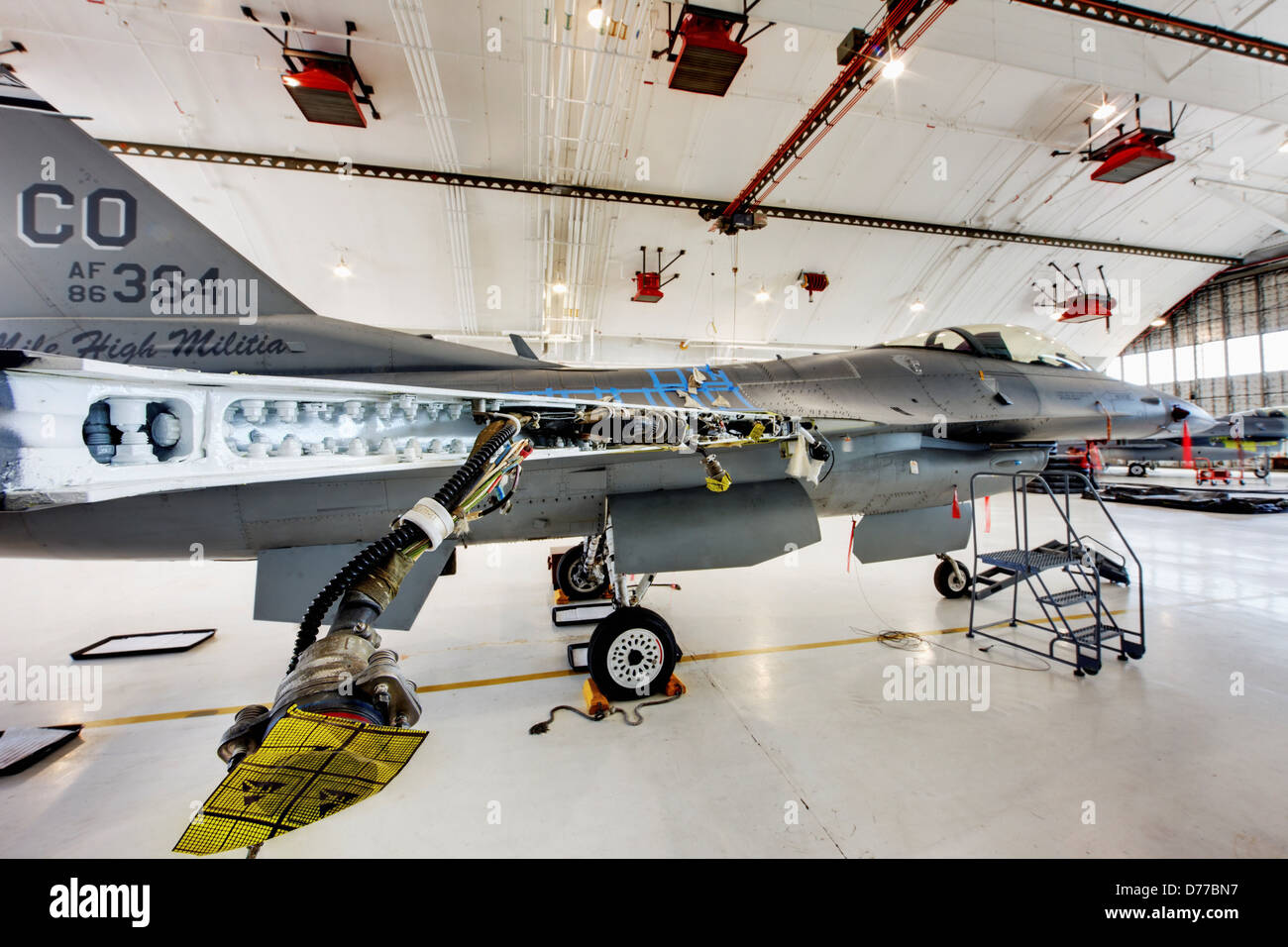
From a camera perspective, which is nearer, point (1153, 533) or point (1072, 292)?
point (1153, 533)

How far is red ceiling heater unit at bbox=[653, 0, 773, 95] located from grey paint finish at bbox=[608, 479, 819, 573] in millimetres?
5295

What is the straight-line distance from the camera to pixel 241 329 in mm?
2932

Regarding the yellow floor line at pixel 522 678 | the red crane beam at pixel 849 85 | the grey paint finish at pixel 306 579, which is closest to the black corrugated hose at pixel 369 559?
the grey paint finish at pixel 306 579

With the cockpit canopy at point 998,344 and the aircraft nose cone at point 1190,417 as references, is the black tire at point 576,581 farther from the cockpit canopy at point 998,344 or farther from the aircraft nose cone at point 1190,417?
the aircraft nose cone at point 1190,417

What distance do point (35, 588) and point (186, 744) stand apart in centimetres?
665

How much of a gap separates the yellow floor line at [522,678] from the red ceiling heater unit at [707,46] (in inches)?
255

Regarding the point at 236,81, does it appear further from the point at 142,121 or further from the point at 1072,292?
the point at 1072,292

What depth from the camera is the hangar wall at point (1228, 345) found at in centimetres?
1795

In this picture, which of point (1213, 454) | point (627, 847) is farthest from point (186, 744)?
point (1213, 454)

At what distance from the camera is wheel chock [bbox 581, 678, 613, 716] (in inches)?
126

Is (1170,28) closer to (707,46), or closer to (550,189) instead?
(707,46)

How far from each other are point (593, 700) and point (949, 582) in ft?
14.6
